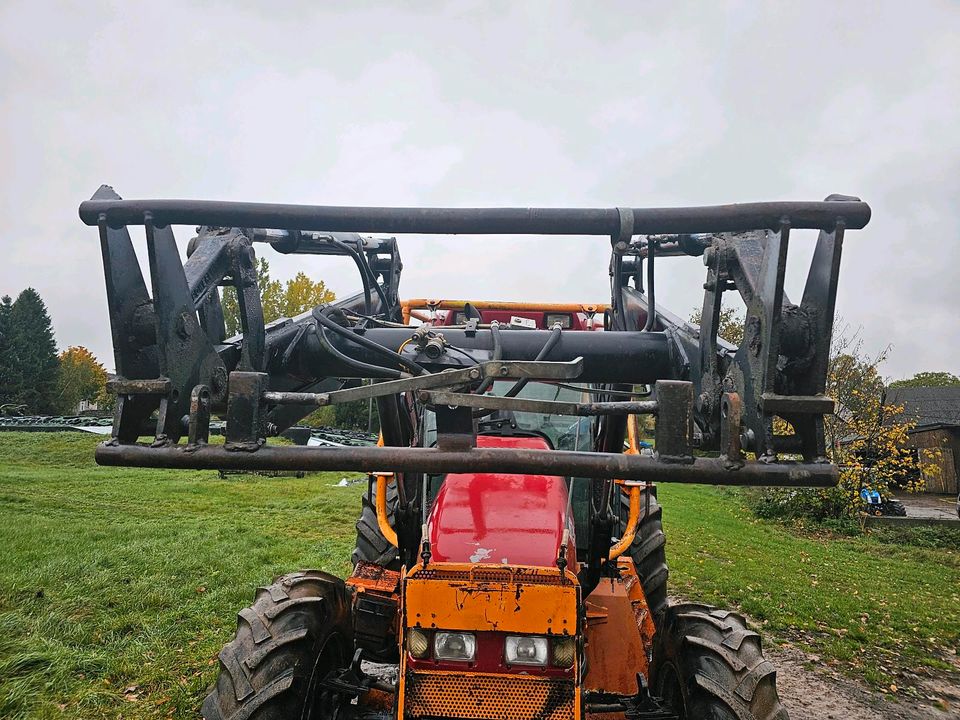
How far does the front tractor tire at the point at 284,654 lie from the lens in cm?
290

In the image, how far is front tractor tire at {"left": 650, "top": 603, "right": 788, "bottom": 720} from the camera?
286 cm

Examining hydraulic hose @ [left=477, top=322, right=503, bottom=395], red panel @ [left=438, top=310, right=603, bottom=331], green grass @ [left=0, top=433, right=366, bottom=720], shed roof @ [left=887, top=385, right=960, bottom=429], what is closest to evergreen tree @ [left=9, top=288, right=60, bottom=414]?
green grass @ [left=0, top=433, right=366, bottom=720]

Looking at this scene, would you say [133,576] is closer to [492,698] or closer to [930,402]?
[492,698]

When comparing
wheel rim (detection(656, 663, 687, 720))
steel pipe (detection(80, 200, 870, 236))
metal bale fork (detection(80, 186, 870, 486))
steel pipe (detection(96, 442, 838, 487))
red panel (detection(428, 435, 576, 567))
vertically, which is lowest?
wheel rim (detection(656, 663, 687, 720))

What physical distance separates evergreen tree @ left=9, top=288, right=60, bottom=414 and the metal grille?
48831 mm

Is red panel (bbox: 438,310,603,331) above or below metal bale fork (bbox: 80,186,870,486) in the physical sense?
above

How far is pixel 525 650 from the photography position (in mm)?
2770

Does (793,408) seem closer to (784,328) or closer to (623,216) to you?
(784,328)

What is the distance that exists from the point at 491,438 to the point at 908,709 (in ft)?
14.8

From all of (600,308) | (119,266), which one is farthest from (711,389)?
(600,308)

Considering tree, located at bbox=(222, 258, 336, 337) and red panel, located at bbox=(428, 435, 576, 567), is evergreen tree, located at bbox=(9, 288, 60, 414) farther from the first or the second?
red panel, located at bbox=(428, 435, 576, 567)

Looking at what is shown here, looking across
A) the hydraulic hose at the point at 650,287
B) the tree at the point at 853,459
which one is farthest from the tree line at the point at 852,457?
the hydraulic hose at the point at 650,287

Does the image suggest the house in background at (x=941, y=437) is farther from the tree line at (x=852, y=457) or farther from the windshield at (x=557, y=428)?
the windshield at (x=557, y=428)

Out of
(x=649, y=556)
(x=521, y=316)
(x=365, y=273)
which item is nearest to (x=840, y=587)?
(x=649, y=556)
